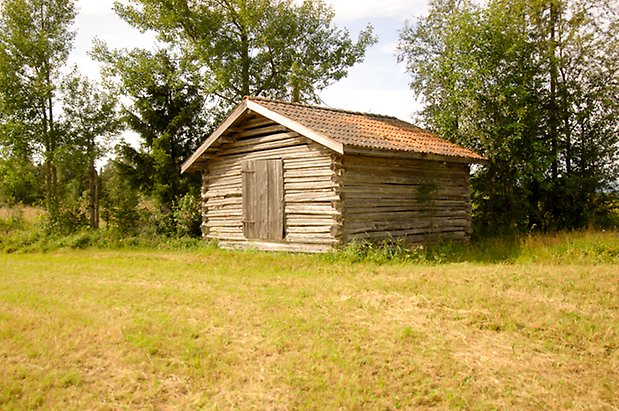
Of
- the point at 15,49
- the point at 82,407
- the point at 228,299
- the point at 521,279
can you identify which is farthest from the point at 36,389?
the point at 15,49

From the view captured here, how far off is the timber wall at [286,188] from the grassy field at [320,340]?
8.36ft

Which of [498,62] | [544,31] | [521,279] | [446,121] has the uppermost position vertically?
[544,31]

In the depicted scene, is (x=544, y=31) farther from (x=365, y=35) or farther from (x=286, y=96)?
(x=286, y=96)

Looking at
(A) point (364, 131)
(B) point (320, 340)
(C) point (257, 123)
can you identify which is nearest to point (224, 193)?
(C) point (257, 123)

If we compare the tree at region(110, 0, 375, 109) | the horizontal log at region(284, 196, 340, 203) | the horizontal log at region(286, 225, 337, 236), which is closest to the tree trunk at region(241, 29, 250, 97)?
the tree at region(110, 0, 375, 109)

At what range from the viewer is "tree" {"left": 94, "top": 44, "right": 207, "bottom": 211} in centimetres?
1791

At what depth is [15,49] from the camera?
17.8 m

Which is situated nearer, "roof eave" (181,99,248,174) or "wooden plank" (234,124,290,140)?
"wooden plank" (234,124,290,140)

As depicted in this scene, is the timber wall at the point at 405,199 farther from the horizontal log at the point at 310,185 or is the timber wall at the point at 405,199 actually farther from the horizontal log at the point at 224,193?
the horizontal log at the point at 224,193

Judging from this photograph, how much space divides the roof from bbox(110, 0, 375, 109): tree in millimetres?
8028

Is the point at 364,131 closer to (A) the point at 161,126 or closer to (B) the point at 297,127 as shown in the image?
(B) the point at 297,127

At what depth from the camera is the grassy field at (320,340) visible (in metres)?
4.81

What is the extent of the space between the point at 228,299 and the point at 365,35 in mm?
19795

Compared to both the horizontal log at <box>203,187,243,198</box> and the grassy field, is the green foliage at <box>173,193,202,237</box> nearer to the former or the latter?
the horizontal log at <box>203,187,243,198</box>
